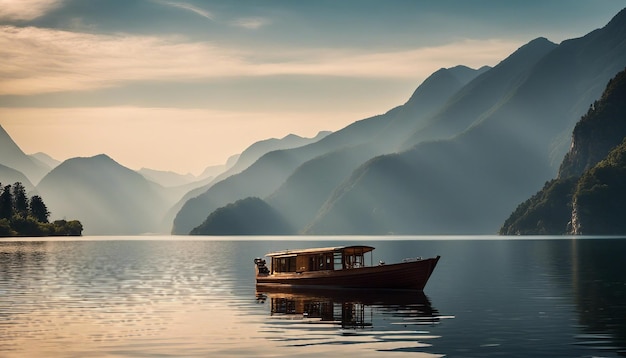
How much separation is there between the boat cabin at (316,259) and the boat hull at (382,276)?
154cm

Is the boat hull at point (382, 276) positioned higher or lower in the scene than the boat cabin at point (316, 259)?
lower

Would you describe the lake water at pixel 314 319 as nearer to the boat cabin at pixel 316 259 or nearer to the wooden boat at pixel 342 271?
the wooden boat at pixel 342 271

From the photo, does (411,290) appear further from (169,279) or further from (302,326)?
(169,279)

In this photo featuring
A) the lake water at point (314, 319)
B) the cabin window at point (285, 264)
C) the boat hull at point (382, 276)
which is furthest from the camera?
the cabin window at point (285, 264)

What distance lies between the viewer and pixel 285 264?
108 m

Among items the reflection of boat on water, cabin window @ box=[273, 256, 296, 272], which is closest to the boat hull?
the reflection of boat on water

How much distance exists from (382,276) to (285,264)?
56.9 feet

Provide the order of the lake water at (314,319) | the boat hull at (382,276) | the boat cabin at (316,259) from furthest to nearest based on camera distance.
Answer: the boat cabin at (316,259), the boat hull at (382,276), the lake water at (314,319)

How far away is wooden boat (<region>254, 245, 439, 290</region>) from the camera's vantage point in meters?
93.1

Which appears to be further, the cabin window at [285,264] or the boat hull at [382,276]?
the cabin window at [285,264]

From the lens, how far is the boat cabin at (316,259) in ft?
324

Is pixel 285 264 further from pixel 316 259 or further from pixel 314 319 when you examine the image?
pixel 314 319

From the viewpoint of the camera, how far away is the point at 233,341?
Result: 185 feet

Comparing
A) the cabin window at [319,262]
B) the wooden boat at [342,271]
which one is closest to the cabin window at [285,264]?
the wooden boat at [342,271]
